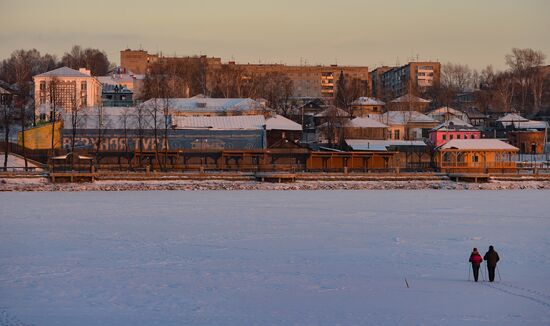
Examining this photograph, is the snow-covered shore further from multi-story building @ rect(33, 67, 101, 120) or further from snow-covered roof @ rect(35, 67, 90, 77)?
snow-covered roof @ rect(35, 67, 90, 77)

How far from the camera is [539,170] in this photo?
67500 mm

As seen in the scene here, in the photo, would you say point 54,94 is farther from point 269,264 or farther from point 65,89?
point 269,264

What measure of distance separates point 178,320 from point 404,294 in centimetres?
593

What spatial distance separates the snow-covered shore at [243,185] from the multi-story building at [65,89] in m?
38.1

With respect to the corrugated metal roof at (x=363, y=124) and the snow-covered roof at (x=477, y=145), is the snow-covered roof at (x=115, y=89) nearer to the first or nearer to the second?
the corrugated metal roof at (x=363, y=124)

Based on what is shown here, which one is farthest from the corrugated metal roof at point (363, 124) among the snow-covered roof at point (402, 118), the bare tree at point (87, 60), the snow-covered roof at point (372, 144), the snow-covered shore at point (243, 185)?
the bare tree at point (87, 60)

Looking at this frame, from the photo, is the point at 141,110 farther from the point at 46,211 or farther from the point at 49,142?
the point at 46,211

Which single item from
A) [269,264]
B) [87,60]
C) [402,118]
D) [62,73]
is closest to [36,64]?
[87,60]

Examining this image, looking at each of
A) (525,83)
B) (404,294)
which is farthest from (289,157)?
(525,83)

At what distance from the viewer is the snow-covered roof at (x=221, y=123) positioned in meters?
78.2

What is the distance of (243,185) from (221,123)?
22.5 metres

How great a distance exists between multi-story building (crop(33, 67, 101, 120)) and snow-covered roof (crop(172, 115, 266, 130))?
2045 centimetres

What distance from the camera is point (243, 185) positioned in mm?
57844

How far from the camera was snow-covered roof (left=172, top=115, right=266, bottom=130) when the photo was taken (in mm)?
78188
